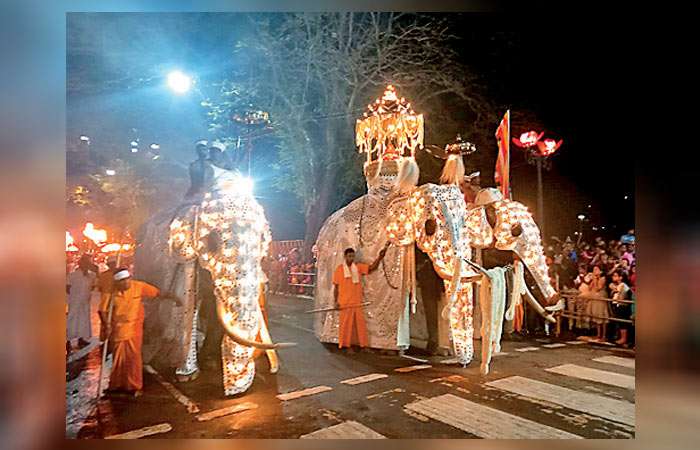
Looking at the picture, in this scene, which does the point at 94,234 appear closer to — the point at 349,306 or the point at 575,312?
the point at 349,306

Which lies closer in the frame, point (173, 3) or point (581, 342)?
point (173, 3)

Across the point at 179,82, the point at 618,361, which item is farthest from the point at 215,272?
the point at 618,361

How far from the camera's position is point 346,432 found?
10.1 ft

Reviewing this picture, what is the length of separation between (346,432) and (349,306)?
640 mm

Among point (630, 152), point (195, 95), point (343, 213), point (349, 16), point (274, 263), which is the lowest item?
point (274, 263)

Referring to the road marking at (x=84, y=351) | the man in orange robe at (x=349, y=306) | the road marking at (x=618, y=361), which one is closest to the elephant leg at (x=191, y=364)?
the road marking at (x=84, y=351)

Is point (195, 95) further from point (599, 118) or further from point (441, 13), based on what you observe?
point (599, 118)

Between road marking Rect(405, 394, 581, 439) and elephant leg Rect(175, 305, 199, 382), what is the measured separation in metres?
1.09

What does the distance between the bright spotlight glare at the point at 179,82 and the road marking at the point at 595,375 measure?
245cm

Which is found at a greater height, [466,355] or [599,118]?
[599,118]

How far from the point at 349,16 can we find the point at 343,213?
104cm

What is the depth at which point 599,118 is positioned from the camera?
3.34 m

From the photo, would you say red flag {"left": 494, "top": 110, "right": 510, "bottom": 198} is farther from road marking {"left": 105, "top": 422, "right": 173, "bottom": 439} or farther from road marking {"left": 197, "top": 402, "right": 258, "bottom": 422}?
road marking {"left": 105, "top": 422, "right": 173, "bottom": 439}

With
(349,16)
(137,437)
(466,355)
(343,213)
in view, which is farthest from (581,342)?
(137,437)
